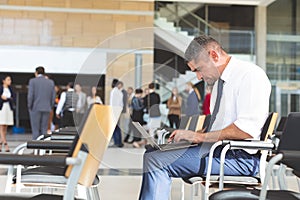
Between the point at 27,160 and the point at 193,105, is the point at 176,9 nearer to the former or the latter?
the point at 193,105

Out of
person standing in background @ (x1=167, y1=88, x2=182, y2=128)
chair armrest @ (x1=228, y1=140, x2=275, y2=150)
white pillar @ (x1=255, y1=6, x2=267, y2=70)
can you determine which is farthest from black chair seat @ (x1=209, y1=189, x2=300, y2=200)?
white pillar @ (x1=255, y1=6, x2=267, y2=70)

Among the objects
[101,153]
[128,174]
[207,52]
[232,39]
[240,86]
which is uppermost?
[232,39]

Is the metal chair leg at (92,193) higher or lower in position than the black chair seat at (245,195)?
lower

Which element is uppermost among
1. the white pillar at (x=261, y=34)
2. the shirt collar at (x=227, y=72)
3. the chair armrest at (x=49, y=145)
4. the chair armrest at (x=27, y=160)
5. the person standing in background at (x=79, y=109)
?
the white pillar at (x=261, y=34)

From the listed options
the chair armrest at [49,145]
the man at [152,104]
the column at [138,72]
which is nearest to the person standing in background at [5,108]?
the man at [152,104]

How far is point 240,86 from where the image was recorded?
2574 mm

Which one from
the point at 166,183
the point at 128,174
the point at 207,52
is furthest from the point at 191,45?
the point at 128,174

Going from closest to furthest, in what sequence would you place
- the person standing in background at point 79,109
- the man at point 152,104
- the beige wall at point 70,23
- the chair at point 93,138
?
the chair at point 93,138 → the person standing in background at point 79,109 → the man at point 152,104 → the beige wall at point 70,23

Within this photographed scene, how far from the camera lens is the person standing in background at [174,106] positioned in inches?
378

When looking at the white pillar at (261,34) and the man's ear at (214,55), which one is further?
the white pillar at (261,34)

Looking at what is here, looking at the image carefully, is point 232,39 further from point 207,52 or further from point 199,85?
point 207,52

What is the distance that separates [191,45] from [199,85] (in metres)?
8.59

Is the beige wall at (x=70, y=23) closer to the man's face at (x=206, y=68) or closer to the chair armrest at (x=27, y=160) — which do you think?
the man's face at (x=206, y=68)

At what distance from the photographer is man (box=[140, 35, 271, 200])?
244 cm
